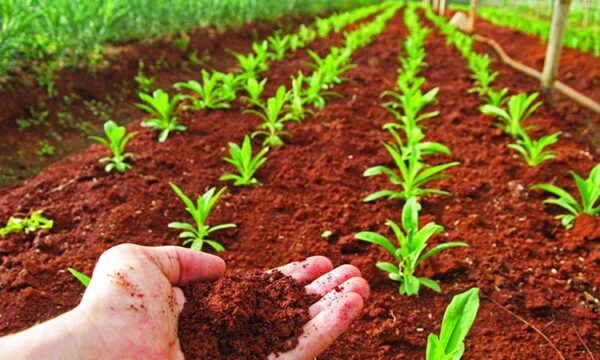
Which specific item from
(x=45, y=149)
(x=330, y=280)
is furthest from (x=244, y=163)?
(x=45, y=149)

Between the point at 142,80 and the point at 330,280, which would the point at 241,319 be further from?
the point at 142,80

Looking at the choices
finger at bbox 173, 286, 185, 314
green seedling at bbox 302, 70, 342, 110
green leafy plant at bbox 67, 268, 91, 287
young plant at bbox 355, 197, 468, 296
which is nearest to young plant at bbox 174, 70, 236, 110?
green seedling at bbox 302, 70, 342, 110

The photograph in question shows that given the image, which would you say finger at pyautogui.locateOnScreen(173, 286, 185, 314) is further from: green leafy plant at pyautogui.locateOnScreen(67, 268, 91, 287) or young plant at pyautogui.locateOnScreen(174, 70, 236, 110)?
young plant at pyautogui.locateOnScreen(174, 70, 236, 110)

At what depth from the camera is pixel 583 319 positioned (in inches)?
85.2

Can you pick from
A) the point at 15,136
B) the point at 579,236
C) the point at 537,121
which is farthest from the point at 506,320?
the point at 15,136

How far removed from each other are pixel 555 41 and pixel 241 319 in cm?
484

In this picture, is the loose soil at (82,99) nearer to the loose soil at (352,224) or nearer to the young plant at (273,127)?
the loose soil at (352,224)

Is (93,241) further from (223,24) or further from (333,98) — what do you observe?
(223,24)

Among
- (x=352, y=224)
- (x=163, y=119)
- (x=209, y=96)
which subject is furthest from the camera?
(x=209, y=96)

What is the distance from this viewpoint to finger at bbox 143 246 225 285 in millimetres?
1881

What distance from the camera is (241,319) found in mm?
1829

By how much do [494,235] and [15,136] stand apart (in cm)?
394

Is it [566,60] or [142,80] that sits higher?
[142,80]

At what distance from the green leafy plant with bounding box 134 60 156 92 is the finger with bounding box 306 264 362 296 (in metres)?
4.28
